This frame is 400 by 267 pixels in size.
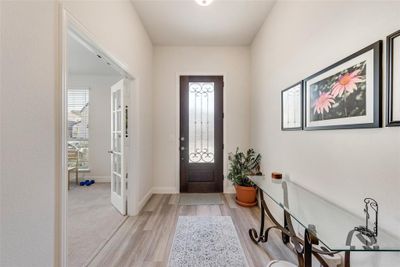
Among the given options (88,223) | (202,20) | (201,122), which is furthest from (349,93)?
(88,223)

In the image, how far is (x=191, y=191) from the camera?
3.81 m

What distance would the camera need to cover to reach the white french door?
9.16ft

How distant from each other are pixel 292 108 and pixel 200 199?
221 cm

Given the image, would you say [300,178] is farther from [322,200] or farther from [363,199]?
[363,199]

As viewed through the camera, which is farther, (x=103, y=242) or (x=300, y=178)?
(x=103, y=242)

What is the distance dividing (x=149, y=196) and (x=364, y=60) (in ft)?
11.3

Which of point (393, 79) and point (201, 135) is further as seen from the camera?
point (201, 135)

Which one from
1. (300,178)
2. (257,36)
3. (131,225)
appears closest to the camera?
(300,178)

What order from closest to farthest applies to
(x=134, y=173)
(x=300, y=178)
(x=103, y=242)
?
(x=300, y=178)
(x=103, y=242)
(x=134, y=173)

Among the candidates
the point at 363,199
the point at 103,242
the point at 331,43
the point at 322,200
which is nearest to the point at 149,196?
the point at 103,242

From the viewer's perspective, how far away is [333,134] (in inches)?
58.6

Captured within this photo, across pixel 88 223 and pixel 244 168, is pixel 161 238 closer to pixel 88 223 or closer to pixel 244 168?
pixel 88 223

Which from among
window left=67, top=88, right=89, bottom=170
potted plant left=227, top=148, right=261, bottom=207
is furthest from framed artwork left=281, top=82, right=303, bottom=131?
window left=67, top=88, right=89, bottom=170

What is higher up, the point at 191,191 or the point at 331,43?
the point at 331,43
